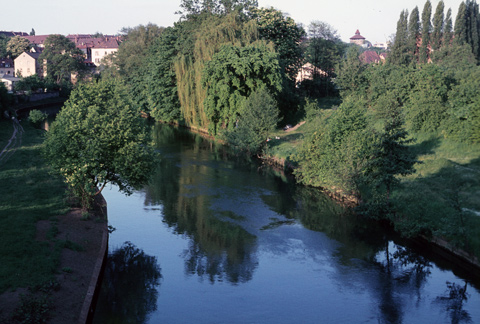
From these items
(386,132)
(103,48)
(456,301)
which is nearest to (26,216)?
(386,132)

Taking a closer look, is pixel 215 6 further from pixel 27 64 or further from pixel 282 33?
pixel 27 64

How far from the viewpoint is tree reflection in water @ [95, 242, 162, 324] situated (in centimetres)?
1934

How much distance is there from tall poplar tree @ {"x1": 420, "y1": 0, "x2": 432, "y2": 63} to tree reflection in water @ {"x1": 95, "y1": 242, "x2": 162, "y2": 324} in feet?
247

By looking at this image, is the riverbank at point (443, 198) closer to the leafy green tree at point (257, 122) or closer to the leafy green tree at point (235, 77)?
the leafy green tree at point (257, 122)

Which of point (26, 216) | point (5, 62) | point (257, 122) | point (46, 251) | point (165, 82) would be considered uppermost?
point (5, 62)

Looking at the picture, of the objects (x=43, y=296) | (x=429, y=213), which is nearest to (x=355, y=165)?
(x=429, y=213)

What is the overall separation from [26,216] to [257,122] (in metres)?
26.1

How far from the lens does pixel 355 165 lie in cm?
3269

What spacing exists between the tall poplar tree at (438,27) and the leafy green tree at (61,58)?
7586cm

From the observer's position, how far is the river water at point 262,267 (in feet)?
65.6

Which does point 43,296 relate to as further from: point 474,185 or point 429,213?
point 474,185

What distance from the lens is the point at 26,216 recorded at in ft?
83.3

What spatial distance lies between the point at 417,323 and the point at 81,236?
16076mm

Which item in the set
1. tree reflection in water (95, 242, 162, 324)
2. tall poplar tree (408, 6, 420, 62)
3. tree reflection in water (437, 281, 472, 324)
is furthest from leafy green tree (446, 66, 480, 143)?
tall poplar tree (408, 6, 420, 62)
